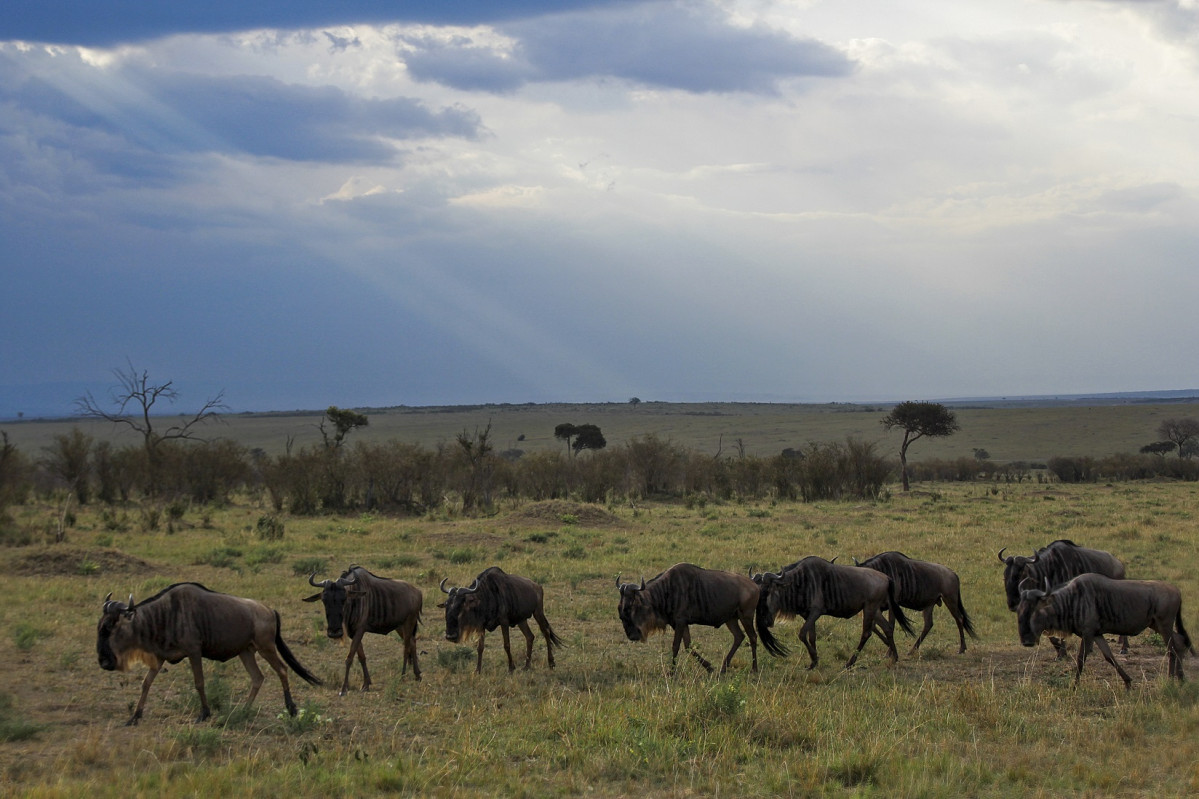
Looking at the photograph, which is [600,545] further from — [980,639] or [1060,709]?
[1060,709]

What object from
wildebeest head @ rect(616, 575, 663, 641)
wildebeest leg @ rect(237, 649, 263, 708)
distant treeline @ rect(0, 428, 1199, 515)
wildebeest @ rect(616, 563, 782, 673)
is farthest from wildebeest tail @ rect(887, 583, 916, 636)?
distant treeline @ rect(0, 428, 1199, 515)

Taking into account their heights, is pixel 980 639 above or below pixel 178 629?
below

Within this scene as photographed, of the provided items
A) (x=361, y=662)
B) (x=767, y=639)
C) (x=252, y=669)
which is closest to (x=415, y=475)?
(x=361, y=662)

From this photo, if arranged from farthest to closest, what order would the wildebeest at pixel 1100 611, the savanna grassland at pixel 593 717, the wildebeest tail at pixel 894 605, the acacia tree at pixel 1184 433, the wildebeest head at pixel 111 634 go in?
the acacia tree at pixel 1184 433 < the wildebeest tail at pixel 894 605 < the wildebeest at pixel 1100 611 < the wildebeest head at pixel 111 634 < the savanna grassland at pixel 593 717

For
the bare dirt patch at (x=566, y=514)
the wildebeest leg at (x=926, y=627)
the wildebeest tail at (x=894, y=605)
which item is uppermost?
the wildebeest tail at (x=894, y=605)

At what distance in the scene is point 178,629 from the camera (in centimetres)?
810

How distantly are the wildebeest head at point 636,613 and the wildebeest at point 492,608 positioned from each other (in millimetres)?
1058

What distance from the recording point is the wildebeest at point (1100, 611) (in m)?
9.01

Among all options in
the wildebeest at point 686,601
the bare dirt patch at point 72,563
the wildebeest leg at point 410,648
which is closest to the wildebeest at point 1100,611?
the wildebeest at point 686,601

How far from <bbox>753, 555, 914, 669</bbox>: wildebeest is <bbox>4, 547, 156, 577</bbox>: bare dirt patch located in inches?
500

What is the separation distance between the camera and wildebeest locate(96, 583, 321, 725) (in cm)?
796

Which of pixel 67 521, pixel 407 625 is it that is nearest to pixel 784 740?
pixel 407 625

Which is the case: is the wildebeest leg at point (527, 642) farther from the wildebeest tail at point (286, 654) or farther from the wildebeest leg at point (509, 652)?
the wildebeest tail at point (286, 654)

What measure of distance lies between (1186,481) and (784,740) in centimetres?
4565
